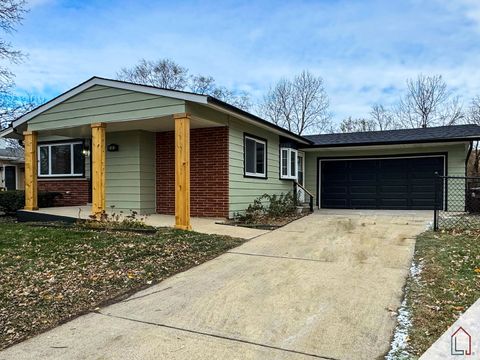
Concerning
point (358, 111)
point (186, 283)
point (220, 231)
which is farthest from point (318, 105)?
point (186, 283)

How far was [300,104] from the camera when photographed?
28703 millimetres

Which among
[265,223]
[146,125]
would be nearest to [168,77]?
[146,125]

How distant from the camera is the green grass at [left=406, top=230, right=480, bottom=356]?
122 inches

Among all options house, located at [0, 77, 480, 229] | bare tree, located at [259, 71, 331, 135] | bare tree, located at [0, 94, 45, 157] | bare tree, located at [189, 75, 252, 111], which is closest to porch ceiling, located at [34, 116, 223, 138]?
house, located at [0, 77, 480, 229]

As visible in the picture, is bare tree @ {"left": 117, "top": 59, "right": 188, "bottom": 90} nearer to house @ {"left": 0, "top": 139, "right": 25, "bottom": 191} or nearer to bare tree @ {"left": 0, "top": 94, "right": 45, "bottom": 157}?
house @ {"left": 0, "top": 139, "right": 25, "bottom": 191}

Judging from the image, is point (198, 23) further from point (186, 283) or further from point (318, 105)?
point (318, 105)

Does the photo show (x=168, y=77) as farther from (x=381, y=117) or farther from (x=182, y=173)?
(x=182, y=173)

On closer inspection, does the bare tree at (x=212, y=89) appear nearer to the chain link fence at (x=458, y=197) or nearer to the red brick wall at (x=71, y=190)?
the red brick wall at (x=71, y=190)

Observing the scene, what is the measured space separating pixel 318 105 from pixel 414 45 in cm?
1350

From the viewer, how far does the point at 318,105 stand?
28422mm

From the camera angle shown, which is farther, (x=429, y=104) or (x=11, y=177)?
(x=429, y=104)

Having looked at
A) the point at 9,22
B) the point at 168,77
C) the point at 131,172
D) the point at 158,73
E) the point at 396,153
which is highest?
the point at 158,73

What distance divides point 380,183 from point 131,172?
8.89m

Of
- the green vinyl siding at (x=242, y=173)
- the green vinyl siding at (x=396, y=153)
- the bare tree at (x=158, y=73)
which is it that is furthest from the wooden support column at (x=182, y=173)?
the bare tree at (x=158, y=73)
